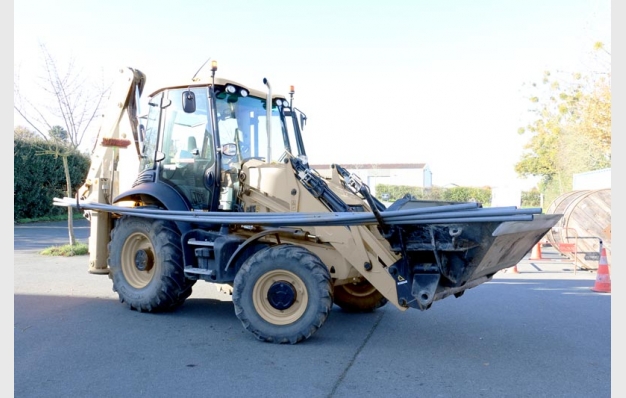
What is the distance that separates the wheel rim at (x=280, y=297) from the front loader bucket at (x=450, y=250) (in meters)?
1.03

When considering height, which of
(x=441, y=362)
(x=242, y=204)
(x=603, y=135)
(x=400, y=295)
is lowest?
(x=441, y=362)

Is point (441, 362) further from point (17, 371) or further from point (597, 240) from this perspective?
point (597, 240)

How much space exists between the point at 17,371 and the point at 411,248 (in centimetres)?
378

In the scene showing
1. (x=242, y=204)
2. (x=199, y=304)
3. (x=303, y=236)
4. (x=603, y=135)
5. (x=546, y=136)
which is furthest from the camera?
(x=546, y=136)

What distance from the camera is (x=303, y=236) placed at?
260 inches

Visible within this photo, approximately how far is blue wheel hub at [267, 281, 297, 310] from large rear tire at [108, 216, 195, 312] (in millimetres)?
1587

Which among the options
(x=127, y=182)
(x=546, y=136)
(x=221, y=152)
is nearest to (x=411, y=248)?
Answer: (x=221, y=152)

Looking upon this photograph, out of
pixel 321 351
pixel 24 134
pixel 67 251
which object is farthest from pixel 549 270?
pixel 24 134

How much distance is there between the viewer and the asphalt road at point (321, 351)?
15.9 feet

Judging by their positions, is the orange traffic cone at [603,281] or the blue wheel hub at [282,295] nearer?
the blue wheel hub at [282,295]

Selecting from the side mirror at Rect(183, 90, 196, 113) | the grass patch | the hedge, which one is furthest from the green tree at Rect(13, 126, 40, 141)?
the side mirror at Rect(183, 90, 196, 113)

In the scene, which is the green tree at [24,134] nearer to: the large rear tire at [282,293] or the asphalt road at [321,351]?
the asphalt road at [321,351]

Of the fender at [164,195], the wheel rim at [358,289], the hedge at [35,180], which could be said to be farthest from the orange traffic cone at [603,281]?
the hedge at [35,180]

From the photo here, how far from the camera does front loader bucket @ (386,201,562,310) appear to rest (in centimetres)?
538
